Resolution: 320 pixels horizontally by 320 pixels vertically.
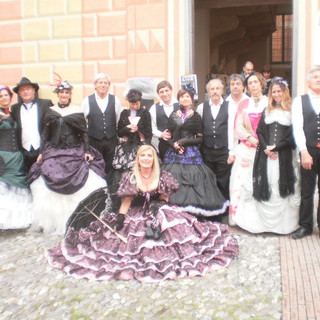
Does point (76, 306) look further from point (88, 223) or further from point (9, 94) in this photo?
point (9, 94)

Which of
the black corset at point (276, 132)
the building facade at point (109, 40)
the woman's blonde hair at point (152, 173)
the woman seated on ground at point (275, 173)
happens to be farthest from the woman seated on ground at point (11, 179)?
the black corset at point (276, 132)

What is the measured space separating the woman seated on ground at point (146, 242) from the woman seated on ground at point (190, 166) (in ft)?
1.47

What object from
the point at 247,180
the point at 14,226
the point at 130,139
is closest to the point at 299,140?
the point at 247,180

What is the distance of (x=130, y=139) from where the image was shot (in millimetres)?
4809

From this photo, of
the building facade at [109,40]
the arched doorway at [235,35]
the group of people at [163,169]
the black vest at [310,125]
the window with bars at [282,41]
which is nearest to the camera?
the group of people at [163,169]

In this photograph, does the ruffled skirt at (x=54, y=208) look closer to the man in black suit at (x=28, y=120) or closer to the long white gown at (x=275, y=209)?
the man in black suit at (x=28, y=120)

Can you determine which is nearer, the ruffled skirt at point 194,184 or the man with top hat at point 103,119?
the ruffled skirt at point 194,184

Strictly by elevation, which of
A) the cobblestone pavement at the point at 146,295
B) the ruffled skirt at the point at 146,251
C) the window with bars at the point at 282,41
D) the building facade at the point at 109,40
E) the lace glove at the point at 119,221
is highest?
the window with bars at the point at 282,41

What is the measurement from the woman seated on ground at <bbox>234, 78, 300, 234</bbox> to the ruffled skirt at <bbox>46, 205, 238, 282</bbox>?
600 mm

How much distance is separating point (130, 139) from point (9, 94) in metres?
1.37

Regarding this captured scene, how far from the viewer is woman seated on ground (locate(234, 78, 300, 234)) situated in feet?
14.1

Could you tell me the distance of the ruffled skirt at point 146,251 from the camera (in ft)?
11.4

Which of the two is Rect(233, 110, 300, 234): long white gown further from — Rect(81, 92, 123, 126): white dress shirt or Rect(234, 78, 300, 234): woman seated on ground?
Rect(81, 92, 123, 126): white dress shirt

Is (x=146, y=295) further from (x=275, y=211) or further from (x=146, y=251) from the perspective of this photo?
(x=275, y=211)
